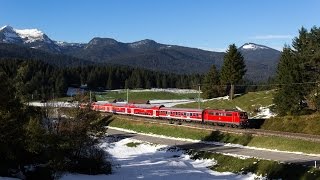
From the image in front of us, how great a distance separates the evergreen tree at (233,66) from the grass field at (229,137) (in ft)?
84.1

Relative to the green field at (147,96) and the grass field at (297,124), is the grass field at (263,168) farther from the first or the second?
the green field at (147,96)

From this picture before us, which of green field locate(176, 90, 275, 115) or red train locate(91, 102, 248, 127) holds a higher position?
green field locate(176, 90, 275, 115)

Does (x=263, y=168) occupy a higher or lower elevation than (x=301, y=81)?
lower

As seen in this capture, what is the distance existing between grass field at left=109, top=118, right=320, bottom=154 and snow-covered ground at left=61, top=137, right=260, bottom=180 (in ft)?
20.0

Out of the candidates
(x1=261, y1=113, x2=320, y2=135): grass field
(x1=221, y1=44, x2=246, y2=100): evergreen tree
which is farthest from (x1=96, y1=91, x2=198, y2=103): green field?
(x1=261, y1=113, x2=320, y2=135): grass field

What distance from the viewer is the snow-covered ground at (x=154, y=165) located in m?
42.1

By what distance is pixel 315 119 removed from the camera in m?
58.4

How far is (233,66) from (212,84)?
16.1m

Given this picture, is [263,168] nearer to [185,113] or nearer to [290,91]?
[290,91]

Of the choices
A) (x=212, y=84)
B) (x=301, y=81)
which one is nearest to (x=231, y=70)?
(x=212, y=84)

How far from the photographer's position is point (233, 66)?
98.8 metres

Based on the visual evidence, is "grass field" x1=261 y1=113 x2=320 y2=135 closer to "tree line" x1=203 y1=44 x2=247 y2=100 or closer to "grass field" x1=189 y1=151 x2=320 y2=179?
"grass field" x1=189 y1=151 x2=320 y2=179

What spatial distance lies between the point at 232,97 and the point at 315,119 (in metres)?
41.7

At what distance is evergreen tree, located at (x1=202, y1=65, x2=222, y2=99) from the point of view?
370 ft
